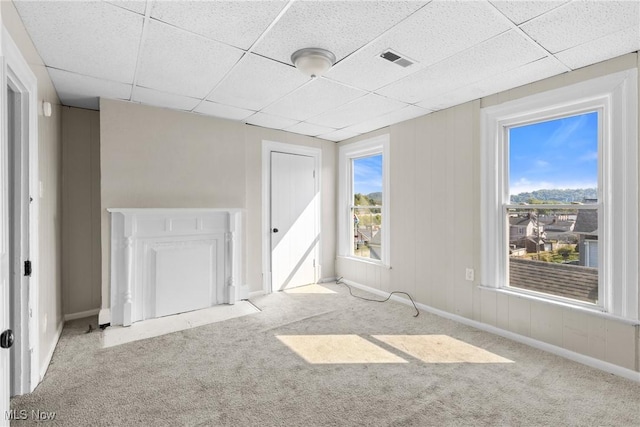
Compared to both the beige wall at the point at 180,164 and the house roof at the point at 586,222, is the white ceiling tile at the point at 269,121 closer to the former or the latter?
the beige wall at the point at 180,164

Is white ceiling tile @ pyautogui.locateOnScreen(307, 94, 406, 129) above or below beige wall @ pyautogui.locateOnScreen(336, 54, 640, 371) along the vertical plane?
above

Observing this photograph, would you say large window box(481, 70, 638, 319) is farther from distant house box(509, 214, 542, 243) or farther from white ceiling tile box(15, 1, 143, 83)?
white ceiling tile box(15, 1, 143, 83)

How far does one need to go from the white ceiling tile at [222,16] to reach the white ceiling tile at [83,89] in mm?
1340

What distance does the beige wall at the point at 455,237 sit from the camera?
250 cm

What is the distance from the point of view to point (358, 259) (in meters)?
4.87

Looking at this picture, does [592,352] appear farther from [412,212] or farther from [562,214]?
[412,212]

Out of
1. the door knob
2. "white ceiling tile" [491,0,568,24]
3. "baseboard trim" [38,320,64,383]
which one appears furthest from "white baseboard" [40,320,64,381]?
"white ceiling tile" [491,0,568,24]

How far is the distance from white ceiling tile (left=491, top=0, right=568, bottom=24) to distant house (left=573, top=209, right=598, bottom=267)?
66.0 inches

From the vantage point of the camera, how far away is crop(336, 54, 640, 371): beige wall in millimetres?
2498

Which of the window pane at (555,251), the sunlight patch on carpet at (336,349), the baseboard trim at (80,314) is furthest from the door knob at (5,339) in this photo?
the window pane at (555,251)

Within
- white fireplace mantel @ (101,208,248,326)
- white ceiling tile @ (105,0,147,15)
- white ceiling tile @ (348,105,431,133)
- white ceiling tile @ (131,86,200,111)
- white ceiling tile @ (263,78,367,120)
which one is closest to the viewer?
white ceiling tile @ (105,0,147,15)

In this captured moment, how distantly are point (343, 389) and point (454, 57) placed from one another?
2539 mm

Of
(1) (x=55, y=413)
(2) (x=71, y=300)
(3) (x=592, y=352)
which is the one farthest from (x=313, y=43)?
(2) (x=71, y=300)

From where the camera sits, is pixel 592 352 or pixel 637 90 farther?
pixel 592 352
